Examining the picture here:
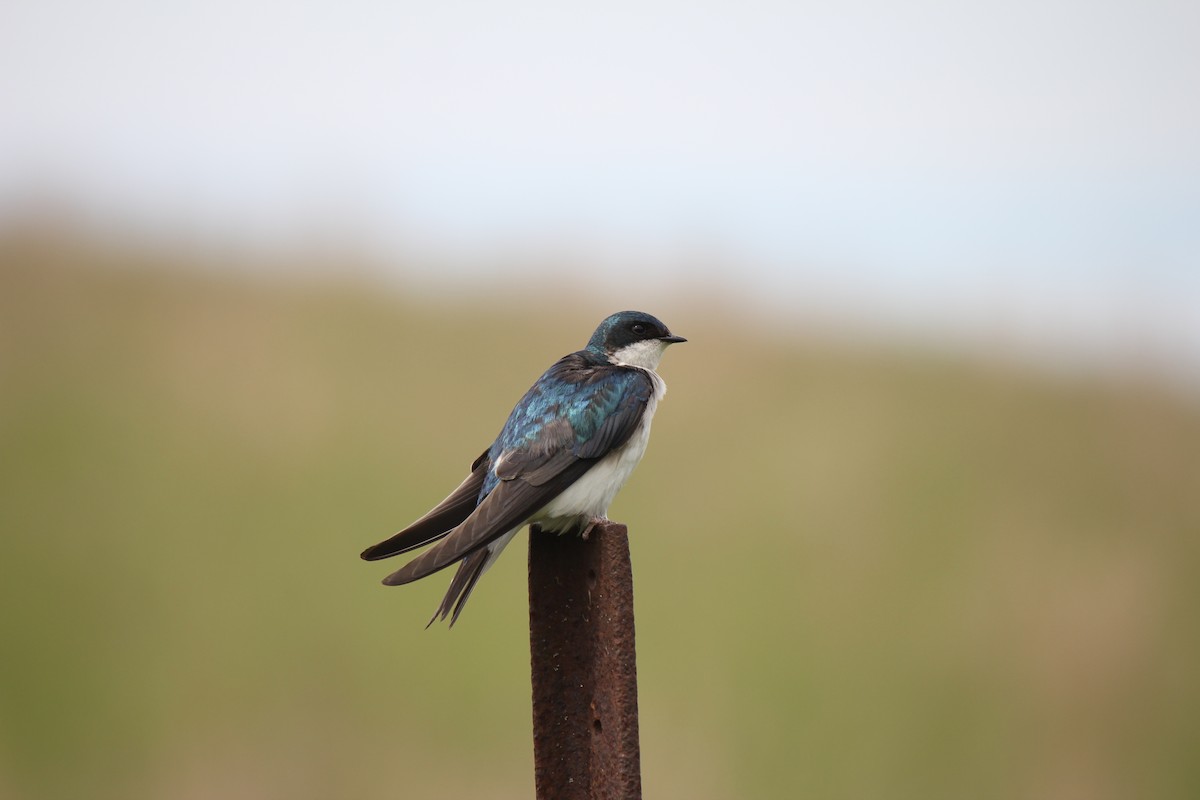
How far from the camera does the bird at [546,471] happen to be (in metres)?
2.80

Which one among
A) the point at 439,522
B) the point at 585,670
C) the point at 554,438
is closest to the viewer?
the point at 585,670

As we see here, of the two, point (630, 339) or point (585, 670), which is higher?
point (630, 339)

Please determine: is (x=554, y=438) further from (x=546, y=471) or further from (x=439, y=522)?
(x=439, y=522)

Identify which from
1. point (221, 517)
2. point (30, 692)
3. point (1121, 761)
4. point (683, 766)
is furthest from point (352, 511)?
point (1121, 761)

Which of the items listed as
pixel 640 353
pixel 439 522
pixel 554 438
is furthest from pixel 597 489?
pixel 640 353

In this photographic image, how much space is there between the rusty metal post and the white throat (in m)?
1.83

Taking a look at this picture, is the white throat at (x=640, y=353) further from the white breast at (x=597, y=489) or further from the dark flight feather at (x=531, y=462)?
the white breast at (x=597, y=489)

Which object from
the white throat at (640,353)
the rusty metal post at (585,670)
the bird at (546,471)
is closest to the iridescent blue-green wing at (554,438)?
the bird at (546,471)

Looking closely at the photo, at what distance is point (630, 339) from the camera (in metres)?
4.31

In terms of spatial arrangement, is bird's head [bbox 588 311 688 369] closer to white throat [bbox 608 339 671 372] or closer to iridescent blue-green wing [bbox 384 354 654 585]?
white throat [bbox 608 339 671 372]

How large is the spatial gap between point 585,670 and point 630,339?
6.90 ft

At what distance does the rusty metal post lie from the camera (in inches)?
86.9

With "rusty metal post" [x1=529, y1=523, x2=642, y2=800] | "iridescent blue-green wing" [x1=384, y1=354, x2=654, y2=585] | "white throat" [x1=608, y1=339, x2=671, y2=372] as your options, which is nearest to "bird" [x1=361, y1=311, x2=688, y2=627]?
"iridescent blue-green wing" [x1=384, y1=354, x2=654, y2=585]

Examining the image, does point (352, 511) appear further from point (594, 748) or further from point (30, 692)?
point (594, 748)
